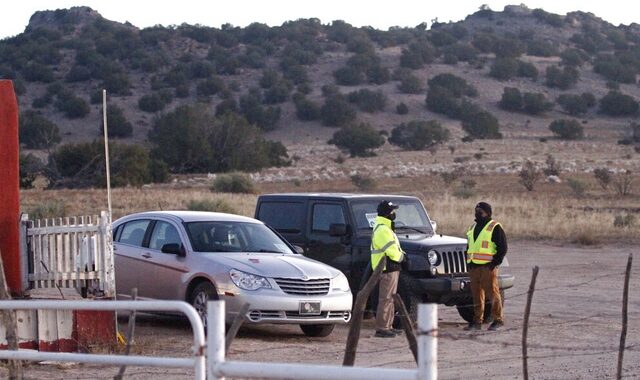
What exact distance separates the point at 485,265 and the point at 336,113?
74471mm

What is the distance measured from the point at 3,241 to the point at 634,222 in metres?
23.3

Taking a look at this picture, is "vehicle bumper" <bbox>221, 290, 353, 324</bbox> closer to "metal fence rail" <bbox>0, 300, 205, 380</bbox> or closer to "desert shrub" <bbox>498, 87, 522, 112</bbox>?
"metal fence rail" <bbox>0, 300, 205, 380</bbox>

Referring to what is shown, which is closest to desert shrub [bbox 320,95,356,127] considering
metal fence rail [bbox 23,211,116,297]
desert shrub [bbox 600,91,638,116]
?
desert shrub [bbox 600,91,638,116]

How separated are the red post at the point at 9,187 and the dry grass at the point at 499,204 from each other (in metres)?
18.4

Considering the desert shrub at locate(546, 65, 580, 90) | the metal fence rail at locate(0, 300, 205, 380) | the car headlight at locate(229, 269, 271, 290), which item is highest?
the desert shrub at locate(546, 65, 580, 90)

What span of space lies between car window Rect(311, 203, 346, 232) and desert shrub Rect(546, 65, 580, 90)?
293ft

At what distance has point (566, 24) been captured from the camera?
5655 inches

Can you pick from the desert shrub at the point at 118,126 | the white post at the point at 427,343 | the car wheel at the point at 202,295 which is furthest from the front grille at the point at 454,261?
the desert shrub at the point at 118,126

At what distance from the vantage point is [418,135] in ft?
261

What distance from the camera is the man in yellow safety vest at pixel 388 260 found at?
14336mm

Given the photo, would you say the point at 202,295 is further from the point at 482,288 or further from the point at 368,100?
the point at 368,100

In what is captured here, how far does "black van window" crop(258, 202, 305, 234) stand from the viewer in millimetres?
17125

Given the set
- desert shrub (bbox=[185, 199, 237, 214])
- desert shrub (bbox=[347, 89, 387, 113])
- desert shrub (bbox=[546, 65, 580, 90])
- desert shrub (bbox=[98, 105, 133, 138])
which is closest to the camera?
desert shrub (bbox=[185, 199, 237, 214])

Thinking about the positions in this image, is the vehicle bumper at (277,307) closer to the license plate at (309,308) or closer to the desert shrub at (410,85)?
the license plate at (309,308)
